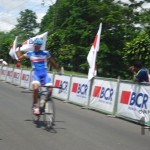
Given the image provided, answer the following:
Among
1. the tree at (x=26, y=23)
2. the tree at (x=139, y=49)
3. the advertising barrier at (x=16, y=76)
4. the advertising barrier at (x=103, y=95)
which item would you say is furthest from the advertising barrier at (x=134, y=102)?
the tree at (x=26, y=23)

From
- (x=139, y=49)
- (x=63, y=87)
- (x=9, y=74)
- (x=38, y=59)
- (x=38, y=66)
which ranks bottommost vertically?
(x=63, y=87)

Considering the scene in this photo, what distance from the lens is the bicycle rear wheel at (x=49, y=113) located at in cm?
986

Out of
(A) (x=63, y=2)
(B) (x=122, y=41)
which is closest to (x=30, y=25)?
(A) (x=63, y=2)

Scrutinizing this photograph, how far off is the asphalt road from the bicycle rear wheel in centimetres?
18

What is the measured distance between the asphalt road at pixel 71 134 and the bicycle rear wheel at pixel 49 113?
18 cm

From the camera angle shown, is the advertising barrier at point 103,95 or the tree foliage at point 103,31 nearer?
the advertising barrier at point 103,95

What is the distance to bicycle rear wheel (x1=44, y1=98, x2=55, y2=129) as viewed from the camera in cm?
986

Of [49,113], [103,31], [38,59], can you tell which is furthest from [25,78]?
[103,31]

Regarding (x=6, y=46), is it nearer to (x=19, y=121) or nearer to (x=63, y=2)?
(x=63, y=2)

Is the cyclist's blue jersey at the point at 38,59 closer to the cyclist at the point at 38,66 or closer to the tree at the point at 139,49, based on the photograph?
the cyclist at the point at 38,66

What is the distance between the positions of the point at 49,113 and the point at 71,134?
896 millimetres

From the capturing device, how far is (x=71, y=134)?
9.34 meters

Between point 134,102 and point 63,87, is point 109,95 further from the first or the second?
point 63,87

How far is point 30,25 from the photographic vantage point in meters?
→ 115
